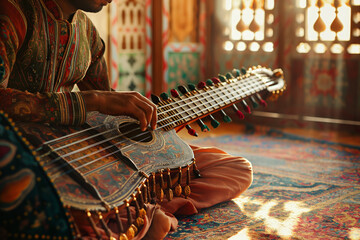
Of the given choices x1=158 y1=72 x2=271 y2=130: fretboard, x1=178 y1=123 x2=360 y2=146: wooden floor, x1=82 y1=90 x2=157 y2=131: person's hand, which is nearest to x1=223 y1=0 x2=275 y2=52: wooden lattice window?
x1=178 y1=123 x2=360 y2=146: wooden floor

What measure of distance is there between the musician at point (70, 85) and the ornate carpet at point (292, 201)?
12 centimetres

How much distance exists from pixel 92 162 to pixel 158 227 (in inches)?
18.3

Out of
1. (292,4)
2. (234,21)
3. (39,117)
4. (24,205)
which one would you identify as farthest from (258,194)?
(234,21)

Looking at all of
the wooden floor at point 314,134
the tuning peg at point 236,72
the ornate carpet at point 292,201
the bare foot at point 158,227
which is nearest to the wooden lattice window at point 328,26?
the wooden floor at point 314,134

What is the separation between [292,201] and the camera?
2312 mm

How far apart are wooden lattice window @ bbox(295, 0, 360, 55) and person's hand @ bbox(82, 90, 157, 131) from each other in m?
3.50

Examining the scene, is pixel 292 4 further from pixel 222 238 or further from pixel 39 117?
pixel 39 117

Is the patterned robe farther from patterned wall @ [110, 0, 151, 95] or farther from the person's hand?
patterned wall @ [110, 0, 151, 95]

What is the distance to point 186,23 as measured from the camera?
568 centimetres

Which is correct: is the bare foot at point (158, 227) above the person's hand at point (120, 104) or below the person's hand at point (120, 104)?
below

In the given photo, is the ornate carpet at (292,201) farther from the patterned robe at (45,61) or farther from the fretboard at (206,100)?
the patterned robe at (45,61)

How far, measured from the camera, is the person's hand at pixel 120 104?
4.91 feet

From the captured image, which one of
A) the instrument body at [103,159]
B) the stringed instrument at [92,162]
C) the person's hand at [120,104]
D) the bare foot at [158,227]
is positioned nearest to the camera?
the stringed instrument at [92,162]

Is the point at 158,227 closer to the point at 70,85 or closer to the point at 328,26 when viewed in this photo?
the point at 70,85
